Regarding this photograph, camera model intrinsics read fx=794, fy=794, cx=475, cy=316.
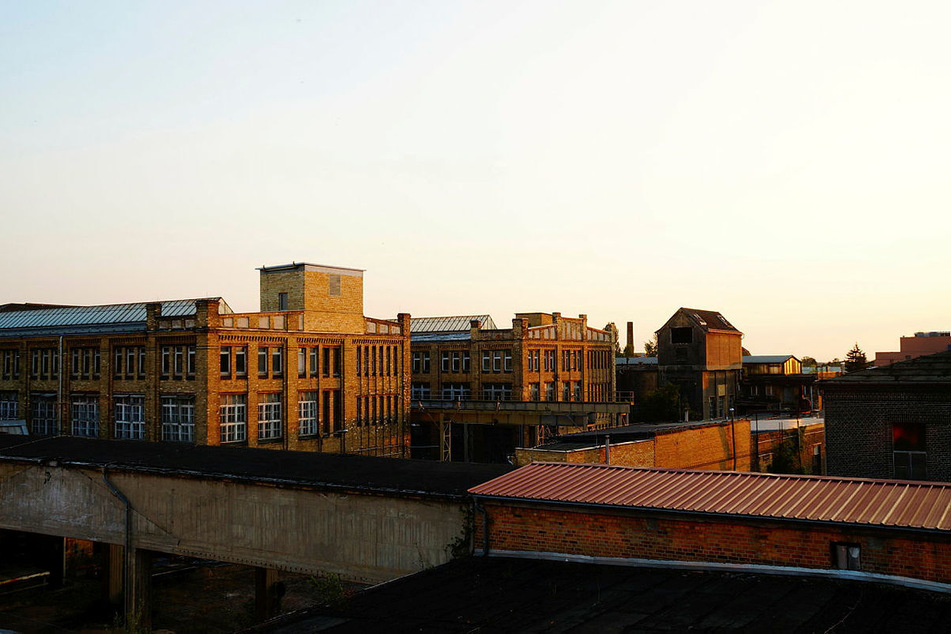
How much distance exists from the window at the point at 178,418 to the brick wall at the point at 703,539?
25196 mm

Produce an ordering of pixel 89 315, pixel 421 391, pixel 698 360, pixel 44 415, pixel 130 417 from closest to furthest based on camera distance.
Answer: pixel 130 417, pixel 44 415, pixel 89 315, pixel 421 391, pixel 698 360

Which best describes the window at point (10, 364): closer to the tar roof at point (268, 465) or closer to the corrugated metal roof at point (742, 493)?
the tar roof at point (268, 465)

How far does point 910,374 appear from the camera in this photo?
25531 millimetres

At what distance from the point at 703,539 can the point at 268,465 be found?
1377 centimetres

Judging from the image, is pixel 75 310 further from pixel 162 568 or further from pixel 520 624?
pixel 520 624

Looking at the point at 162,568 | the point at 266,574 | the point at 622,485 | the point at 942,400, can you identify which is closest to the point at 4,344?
the point at 162,568

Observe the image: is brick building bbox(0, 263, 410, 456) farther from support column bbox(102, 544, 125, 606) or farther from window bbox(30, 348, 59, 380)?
support column bbox(102, 544, 125, 606)

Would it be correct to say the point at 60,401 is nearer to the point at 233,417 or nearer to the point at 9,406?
the point at 9,406

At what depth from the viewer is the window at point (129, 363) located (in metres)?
40.6

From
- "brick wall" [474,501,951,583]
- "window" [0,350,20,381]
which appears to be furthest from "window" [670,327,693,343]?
"brick wall" [474,501,951,583]

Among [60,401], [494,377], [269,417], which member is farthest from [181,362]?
[494,377]

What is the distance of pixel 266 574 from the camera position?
23797 millimetres

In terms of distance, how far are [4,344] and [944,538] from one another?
51.3 m

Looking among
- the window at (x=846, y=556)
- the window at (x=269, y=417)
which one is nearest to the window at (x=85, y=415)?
the window at (x=269, y=417)
